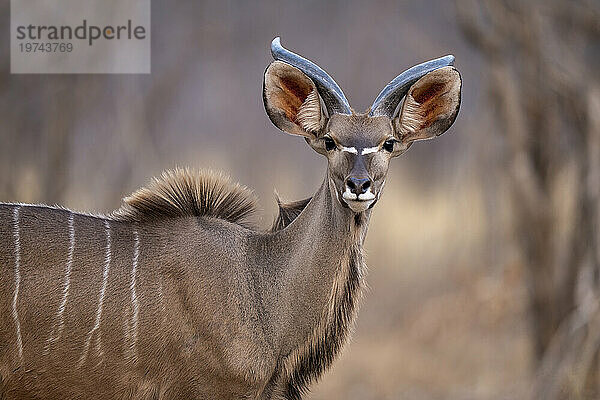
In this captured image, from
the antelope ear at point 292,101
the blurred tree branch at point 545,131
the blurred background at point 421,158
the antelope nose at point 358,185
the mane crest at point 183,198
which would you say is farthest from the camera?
the blurred background at point 421,158

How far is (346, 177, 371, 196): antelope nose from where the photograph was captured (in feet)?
13.0

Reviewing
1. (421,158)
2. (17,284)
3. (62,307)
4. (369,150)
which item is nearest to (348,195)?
(369,150)

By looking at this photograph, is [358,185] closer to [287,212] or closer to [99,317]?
[287,212]

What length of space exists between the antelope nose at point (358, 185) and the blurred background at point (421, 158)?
3599mm

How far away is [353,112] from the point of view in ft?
14.3

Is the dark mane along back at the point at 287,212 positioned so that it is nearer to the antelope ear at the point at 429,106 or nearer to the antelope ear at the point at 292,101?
the antelope ear at the point at 292,101

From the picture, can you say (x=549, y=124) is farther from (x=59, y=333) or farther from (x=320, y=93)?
(x=59, y=333)

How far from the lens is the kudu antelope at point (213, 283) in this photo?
166 inches

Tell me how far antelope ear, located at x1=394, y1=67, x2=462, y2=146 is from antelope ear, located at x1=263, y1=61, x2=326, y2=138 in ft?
1.20

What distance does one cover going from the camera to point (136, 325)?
4.26 m

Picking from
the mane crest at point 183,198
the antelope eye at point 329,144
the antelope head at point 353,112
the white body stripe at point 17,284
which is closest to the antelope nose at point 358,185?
the antelope head at point 353,112

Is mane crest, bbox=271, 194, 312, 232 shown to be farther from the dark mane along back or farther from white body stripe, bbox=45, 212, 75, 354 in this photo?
white body stripe, bbox=45, 212, 75, 354

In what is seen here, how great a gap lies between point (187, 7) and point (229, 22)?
597 millimetres

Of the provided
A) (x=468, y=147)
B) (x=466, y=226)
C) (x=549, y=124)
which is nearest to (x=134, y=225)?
(x=549, y=124)
